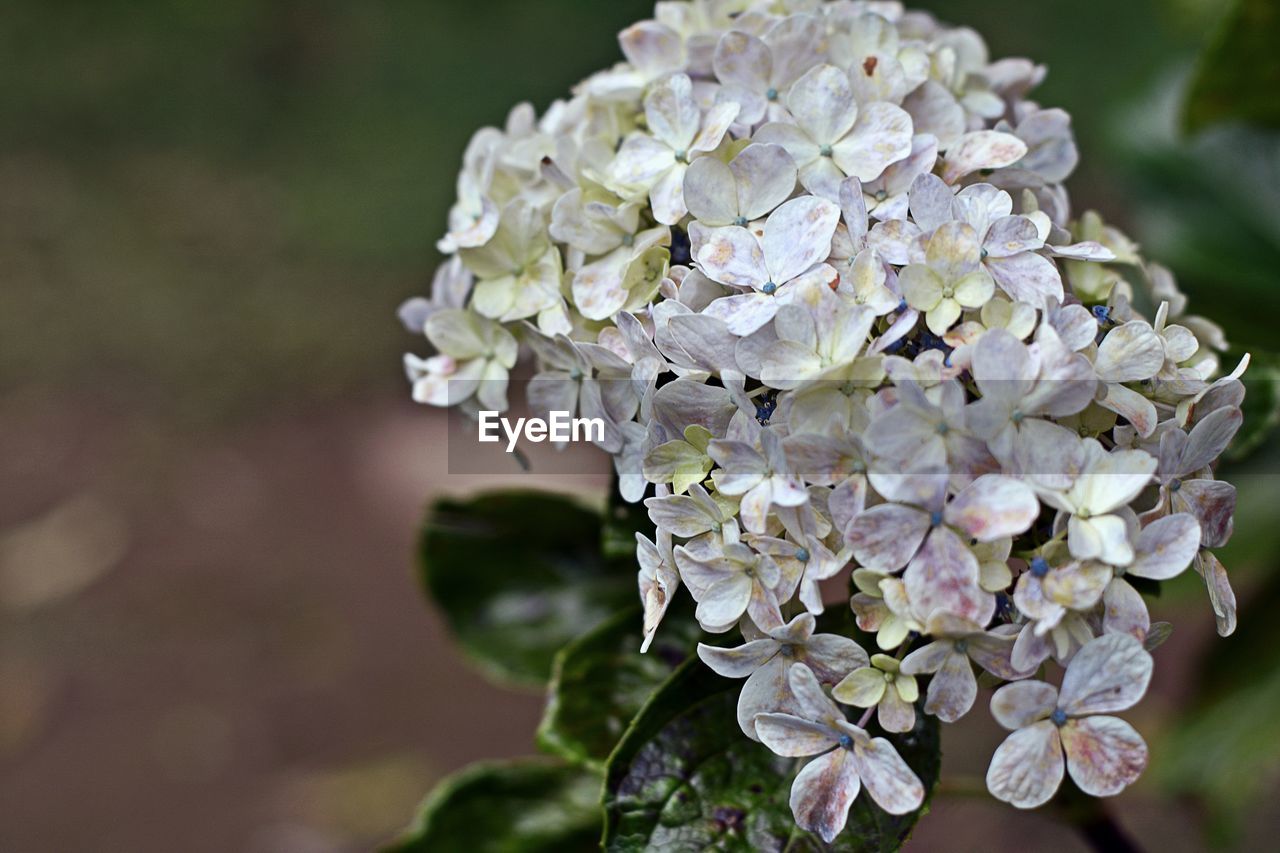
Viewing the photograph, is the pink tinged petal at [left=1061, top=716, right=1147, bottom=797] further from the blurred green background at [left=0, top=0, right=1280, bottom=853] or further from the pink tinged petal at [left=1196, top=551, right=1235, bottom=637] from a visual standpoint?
the blurred green background at [left=0, top=0, right=1280, bottom=853]

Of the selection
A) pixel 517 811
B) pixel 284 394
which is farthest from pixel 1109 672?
pixel 284 394

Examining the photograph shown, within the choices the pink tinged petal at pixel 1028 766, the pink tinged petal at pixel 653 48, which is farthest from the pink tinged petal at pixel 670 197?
A: the pink tinged petal at pixel 1028 766

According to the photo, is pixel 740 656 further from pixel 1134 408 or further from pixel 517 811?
pixel 517 811

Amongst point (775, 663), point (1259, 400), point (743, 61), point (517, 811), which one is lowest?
point (517, 811)

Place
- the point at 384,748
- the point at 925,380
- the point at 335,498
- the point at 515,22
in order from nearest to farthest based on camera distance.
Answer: the point at 925,380
the point at 384,748
the point at 335,498
the point at 515,22

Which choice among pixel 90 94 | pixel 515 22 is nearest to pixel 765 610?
pixel 515 22

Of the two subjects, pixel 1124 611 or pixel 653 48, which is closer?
pixel 1124 611

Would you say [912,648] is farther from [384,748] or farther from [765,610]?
[384,748]
